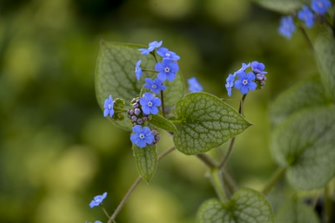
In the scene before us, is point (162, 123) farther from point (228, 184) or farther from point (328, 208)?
point (328, 208)

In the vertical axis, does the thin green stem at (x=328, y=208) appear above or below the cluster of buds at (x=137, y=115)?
below

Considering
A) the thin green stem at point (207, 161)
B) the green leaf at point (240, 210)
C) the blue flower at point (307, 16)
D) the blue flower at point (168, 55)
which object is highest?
the blue flower at point (168, 55)

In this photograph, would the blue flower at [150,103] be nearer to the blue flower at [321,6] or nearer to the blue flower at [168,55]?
the blue flower at [168,55]

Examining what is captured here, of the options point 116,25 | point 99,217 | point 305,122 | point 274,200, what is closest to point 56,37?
point 116,25

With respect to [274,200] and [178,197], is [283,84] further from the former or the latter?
[274,200]

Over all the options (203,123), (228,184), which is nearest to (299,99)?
(228,184)

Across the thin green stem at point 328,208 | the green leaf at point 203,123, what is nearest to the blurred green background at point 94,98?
the thin green stem at point 328,208

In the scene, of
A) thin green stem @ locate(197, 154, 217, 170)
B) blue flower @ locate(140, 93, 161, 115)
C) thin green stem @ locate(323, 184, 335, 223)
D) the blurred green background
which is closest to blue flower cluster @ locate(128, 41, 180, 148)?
blue flower @ locate(140, 93, 161, 115)
